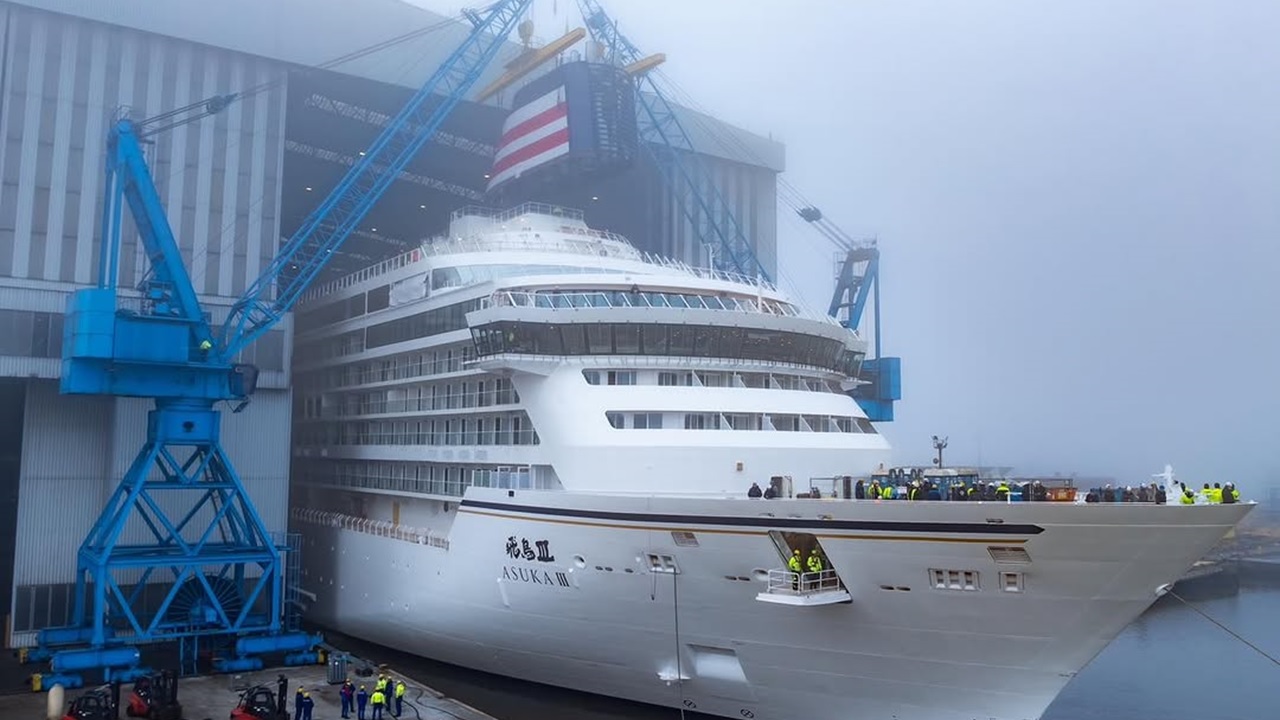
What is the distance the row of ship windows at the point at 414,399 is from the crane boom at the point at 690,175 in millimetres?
17691

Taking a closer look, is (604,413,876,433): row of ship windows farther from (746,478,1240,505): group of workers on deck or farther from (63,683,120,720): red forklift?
(63,683,120,720): red forklift

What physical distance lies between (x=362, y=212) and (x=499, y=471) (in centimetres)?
1248

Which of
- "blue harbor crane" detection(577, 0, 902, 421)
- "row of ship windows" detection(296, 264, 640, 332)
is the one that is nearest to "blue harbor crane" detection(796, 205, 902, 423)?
"blue harbor crane" detection(577, 0, 902, 421)

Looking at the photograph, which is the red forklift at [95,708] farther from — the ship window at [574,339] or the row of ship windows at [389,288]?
the row of ship windows at [389,288]

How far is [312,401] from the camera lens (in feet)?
111

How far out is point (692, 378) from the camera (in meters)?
22.0

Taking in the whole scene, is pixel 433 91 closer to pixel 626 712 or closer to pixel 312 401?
pixel 312 401

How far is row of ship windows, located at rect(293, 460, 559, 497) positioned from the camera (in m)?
21.8

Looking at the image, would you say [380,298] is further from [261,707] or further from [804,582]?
[804,582]

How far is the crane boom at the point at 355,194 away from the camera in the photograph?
27.5 metres

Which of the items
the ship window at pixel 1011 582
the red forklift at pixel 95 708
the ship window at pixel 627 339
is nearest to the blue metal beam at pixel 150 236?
the red forklift at pixel 95 708

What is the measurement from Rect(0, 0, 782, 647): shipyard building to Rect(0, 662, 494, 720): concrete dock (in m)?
5.64

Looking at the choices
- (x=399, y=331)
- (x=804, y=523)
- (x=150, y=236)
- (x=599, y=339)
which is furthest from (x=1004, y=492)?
(x=150, y=236)

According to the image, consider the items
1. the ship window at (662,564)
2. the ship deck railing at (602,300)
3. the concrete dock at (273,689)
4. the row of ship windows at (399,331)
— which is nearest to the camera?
the ship window at (662,564)
